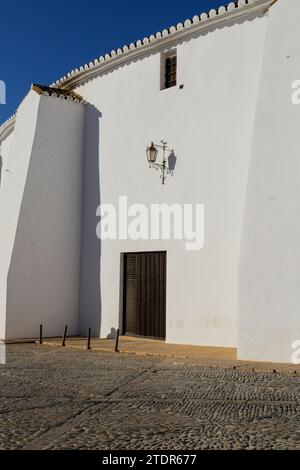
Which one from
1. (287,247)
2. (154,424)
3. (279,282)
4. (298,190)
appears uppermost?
(298,190)

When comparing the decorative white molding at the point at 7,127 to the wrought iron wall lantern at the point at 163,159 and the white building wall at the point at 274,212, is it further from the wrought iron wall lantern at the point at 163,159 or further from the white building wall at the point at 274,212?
the white building wall at the point at 274,212

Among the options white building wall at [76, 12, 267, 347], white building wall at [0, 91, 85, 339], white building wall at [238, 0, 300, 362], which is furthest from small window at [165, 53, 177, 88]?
white building wall at [238, 0, 300, 362]

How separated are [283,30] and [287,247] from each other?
→ 3.42 m

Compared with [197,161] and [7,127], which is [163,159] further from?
[7,127]

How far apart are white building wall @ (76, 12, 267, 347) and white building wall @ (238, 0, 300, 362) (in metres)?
1.26

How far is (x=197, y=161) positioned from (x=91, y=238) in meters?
3.46

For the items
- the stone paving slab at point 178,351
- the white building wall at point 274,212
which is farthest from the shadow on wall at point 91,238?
the white building wall at point 274,212

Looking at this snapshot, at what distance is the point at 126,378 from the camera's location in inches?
284

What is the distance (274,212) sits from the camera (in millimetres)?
8508

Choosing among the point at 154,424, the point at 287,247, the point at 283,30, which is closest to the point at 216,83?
the point at 283,30

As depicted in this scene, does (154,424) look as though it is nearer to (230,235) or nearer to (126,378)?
(126,378)

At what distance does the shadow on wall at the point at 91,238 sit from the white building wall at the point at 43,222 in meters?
0.17

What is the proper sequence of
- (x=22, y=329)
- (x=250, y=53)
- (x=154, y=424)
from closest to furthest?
(x=154, y=424) → (x=250, y=53) → (x=22, y=329)

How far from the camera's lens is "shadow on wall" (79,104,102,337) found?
509 inches
